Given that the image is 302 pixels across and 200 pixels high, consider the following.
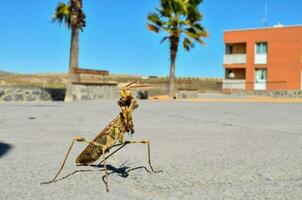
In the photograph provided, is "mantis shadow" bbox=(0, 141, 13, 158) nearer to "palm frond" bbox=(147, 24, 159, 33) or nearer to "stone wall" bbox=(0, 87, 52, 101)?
"stone wall" bbox=(0, 87, 52, 101)

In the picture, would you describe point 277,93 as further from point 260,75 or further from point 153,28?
point 153,28

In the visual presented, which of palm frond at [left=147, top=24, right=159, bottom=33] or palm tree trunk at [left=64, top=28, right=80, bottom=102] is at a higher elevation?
palm frond at [left=147, top=24, right=159, bottom=33]

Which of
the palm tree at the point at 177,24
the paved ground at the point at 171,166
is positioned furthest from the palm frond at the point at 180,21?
the paved ground at the point at 171,166

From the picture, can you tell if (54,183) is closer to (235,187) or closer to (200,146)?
(235,187)

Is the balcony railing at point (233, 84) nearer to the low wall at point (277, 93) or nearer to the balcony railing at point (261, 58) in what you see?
the low wall at point (277, 93)

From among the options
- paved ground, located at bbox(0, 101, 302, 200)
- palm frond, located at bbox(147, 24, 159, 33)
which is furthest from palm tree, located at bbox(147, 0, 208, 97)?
paved ground, located at bbox(0, 101, 302, 200)

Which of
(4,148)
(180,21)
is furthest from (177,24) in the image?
(4,148)

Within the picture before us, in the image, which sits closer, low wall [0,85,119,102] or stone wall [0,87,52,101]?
stone wall [0,87,52,101]
